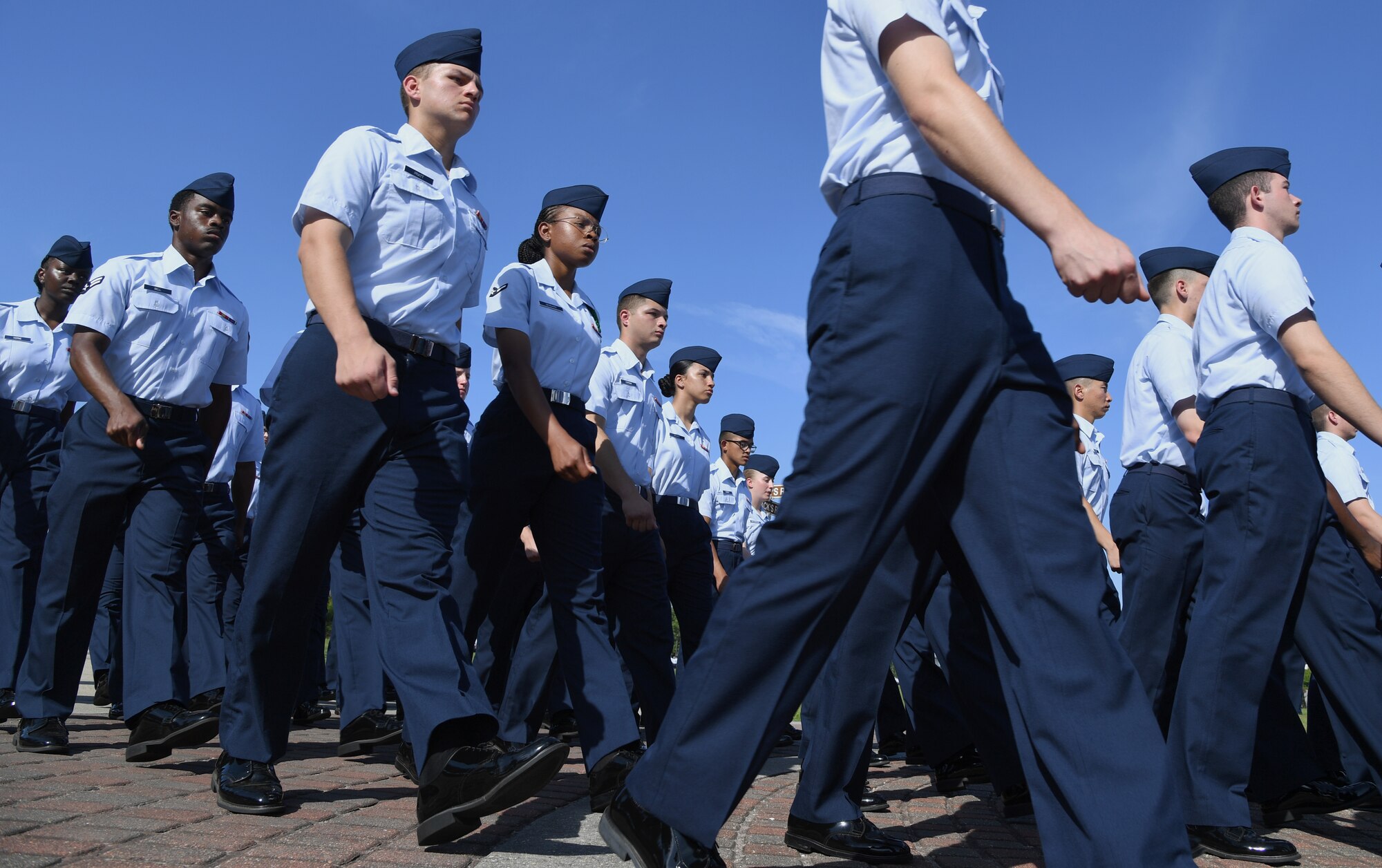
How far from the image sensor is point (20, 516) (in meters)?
6.31

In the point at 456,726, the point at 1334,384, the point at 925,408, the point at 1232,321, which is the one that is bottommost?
the point at 456,726

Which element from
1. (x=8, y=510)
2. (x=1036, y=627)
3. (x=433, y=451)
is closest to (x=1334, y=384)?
(x=1036, y=627)

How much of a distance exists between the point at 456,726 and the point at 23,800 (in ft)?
4.84

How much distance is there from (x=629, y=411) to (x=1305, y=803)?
3403mm

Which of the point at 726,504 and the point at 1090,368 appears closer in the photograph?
the point at 1090,368

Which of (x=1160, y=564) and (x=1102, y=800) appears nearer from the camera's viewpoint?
(x=1102, y=800)

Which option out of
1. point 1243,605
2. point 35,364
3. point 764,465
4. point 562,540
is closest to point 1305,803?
point 1243,605

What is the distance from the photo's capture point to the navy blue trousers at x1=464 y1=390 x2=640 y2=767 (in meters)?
3.61

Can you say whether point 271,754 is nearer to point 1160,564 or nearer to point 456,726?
point 456,726

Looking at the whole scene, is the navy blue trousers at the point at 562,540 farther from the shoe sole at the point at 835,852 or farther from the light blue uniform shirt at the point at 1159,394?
the light blue uniform shirt at the point at 1159,394

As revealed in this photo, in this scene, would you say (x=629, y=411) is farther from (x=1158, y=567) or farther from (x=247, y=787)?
(x=247, y=787)

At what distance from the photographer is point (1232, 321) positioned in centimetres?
374

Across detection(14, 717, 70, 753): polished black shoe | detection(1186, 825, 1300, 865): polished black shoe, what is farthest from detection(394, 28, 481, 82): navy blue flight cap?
detection(1186, 825, 1300, 865): polished black shoe

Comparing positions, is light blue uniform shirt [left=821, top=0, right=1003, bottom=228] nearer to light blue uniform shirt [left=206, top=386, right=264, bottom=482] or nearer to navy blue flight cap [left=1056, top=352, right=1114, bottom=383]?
navy blue flight cap [left=1056, top=352, right=1114, bottom=383]
